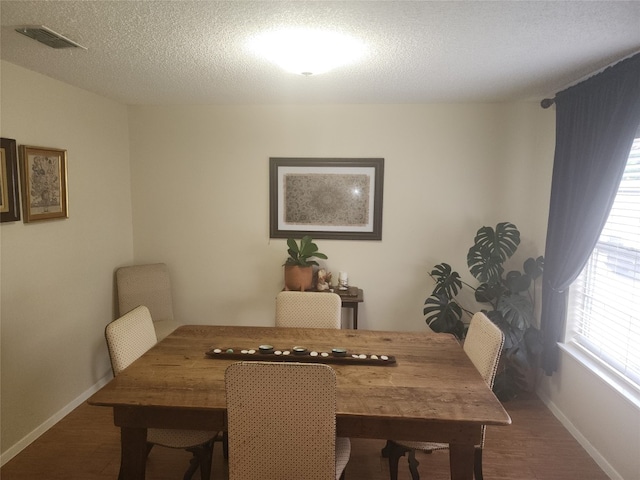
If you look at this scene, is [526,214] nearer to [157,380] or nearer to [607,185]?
[607,185]

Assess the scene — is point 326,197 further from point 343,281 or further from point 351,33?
point 351,33

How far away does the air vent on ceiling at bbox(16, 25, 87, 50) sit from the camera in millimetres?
1949

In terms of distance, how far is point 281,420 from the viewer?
161cm

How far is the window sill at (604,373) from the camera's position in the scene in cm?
230

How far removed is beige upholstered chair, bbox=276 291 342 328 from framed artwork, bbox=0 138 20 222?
1.69 meters

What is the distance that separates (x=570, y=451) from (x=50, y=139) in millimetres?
3947

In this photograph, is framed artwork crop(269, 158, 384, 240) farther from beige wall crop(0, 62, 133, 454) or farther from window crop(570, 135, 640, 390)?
window crop(570, 135, 640, 390)

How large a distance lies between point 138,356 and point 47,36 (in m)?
1.66

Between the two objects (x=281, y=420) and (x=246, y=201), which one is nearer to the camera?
(x=281, y=420)

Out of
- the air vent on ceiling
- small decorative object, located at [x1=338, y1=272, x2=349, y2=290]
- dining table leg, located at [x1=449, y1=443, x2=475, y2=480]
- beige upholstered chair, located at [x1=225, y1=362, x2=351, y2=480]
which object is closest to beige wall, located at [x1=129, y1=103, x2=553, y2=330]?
small decorative object, located at [x1=338, y1=272, x2=349, y2=290]

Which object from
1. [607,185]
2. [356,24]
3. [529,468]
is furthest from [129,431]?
[607,185]

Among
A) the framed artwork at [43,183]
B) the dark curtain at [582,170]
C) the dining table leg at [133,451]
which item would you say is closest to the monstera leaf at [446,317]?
the dark curtain at [582,170]

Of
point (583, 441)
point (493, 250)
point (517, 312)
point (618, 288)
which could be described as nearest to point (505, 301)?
point (517, 312)

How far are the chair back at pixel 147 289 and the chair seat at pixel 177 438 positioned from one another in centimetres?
167
